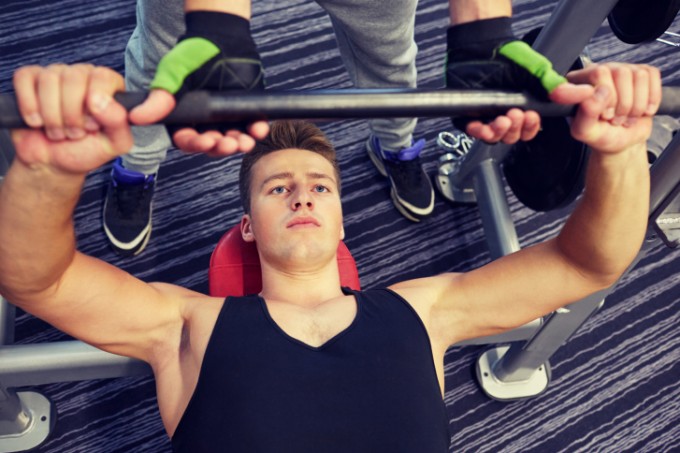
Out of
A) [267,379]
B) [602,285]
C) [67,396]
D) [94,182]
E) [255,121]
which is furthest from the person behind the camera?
[94,182]

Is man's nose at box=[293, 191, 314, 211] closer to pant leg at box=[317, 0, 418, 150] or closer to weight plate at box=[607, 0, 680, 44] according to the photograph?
pant leg at box=[317, 0, 418, 150]

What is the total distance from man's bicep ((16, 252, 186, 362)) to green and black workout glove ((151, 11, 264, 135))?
39 cm

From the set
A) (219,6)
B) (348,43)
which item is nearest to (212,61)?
(219,6)

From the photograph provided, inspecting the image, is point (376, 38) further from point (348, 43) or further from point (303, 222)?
point (303, 222)

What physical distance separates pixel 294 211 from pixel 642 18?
82cm

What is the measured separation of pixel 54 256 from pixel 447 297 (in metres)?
0.79

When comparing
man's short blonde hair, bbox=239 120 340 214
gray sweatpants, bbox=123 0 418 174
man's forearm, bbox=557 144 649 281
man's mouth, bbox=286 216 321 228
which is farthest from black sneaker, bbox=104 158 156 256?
man's forearm, bbox=557 144 649 281

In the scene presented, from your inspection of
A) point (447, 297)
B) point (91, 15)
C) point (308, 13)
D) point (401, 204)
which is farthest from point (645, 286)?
point (91, 15)

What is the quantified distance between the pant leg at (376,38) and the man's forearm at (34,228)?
72 centimetres

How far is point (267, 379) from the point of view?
111 centimetres

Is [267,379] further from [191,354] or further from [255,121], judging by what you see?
[255,121]

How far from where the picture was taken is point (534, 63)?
0.85m

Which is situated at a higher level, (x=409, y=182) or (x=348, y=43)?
(x=348, y=43)

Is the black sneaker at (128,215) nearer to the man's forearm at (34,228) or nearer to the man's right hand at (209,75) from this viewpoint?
the man's forearm at (34,228)
